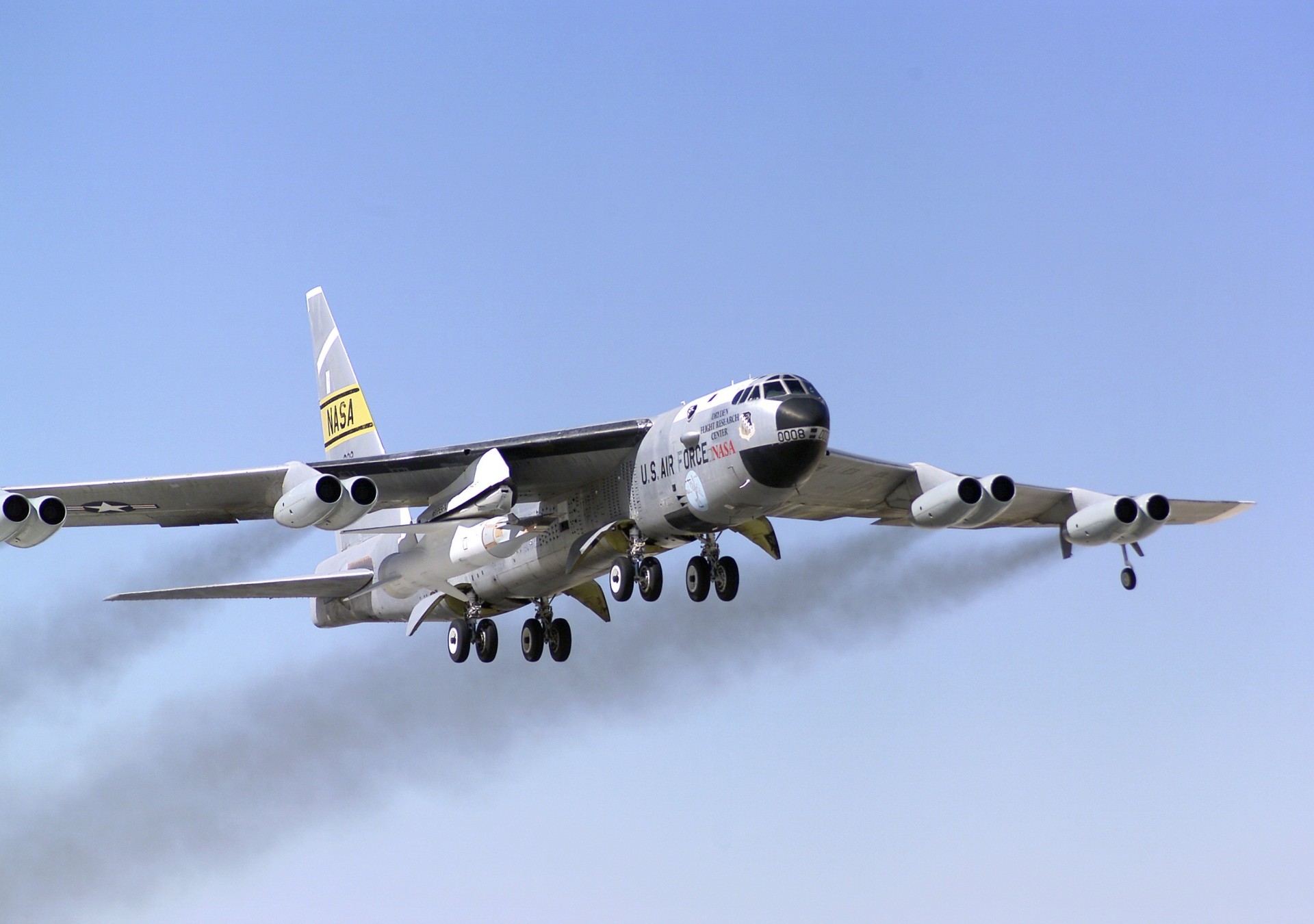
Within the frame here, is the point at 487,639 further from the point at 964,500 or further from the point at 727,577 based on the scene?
the point at 964,500

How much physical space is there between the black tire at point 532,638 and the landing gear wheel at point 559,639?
165mm

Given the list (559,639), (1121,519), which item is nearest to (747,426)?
(559,639)

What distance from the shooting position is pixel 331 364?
34.8 metres

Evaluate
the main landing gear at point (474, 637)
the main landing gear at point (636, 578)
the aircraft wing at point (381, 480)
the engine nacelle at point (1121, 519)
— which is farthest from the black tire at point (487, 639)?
the engine nacelle at point (1121, 519)

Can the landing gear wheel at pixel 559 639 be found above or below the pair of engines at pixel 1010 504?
below

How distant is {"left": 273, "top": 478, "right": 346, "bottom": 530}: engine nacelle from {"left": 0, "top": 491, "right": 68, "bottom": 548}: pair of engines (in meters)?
2.94

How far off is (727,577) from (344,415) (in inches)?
484

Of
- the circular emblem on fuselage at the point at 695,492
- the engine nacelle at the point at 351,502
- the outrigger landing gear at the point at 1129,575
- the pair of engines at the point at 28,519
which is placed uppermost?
the pair of engines at the point at 28,519

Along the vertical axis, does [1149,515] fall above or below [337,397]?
below

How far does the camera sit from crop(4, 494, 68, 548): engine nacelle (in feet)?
72.0

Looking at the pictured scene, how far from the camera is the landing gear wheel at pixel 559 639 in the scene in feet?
91.4

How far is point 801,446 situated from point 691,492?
2.03 metres

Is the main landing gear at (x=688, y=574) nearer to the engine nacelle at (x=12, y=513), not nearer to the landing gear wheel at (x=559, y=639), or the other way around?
the landing gear wheel at (x=559, y=639)

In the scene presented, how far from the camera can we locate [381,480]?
81.7 ft
